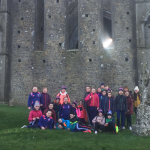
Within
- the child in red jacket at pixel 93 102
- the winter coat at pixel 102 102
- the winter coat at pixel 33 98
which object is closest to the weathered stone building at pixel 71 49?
the child in red jacket at pixel 93 102

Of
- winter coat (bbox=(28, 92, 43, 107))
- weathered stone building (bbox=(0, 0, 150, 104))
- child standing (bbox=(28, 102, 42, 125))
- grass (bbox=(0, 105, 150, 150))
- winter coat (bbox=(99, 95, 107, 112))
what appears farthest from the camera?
weathered stone building (bbox=(0, 0, 150, 104))

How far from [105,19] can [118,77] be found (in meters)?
6.41

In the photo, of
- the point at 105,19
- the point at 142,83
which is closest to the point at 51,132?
the point at 142,83

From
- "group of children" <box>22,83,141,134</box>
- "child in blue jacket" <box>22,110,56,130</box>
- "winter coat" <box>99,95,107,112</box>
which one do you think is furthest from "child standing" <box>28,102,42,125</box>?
"winter coat" <box>99,95,107,112</box>

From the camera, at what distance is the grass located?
465 centimetres

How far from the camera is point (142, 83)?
6.31 meters

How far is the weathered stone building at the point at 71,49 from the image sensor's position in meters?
12.5

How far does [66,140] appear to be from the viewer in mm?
5137

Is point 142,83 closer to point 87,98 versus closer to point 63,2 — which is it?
point 87,98

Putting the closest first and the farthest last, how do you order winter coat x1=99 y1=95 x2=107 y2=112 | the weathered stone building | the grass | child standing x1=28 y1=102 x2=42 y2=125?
the grass
child standing x1=28 y1=102 x2=42 y2=125
winter coat x1=99 y1=95 x2=107 y2=112
the weathered stone building

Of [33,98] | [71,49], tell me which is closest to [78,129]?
[33,98]

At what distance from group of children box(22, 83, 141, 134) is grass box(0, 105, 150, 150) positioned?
15.5 inches

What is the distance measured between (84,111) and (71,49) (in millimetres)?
6938

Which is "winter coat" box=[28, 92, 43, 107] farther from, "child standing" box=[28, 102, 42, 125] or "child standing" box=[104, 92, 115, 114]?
"child standing" box=[104, 92, 115, 114]
